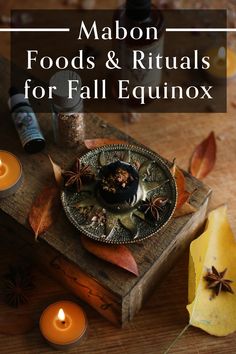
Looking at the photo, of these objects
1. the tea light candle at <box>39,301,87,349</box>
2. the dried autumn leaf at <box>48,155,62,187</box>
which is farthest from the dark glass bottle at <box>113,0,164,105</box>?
the tea light candle at <box>39,301,87,349</box>

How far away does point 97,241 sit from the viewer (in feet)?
3.27

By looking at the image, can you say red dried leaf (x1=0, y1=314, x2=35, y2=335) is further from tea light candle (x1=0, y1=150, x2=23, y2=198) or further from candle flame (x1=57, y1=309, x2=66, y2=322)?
tea light candle (x1=0, y1=150, x2=23, y2=198)

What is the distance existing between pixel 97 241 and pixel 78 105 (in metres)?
0.21

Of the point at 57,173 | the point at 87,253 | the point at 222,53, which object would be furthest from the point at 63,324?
the point at 222,53

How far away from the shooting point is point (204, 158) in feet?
4.00

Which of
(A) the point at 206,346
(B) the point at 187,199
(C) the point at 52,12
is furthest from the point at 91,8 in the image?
(A) the point at 206,346

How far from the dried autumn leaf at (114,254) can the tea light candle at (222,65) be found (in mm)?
441

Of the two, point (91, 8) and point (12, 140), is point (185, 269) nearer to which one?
point (12, 140)

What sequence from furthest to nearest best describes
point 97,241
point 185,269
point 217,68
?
point 217,68 < point 185,269 < point 97,241

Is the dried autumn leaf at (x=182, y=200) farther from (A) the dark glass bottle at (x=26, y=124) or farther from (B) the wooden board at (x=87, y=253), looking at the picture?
(A) the dark glass bottle at (x=26, y=124)

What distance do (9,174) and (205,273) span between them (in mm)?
337

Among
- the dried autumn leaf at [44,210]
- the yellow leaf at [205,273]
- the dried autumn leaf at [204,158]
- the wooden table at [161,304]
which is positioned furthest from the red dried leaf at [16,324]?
the dried autumn leaf at [204,158]

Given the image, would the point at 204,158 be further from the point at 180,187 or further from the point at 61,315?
the point at 61,315

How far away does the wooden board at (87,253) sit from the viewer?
3.23ft
